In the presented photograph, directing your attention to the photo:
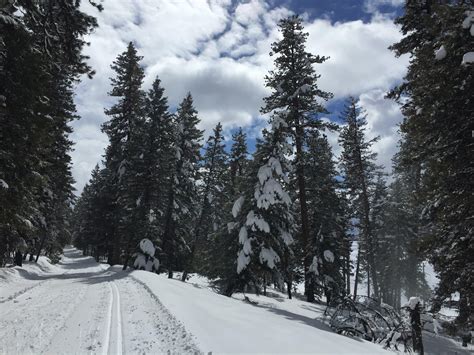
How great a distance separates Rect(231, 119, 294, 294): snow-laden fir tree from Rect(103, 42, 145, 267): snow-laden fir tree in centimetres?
1369

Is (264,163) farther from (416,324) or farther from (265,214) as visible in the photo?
(416,324)

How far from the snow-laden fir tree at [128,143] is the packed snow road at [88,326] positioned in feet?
52.9

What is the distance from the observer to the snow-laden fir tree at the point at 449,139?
31.0ft

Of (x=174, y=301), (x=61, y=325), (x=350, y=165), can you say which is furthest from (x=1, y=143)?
(x=350, y=165)

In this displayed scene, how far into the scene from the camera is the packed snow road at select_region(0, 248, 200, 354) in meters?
7.29

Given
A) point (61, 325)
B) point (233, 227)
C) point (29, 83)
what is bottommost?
point (61, 325)

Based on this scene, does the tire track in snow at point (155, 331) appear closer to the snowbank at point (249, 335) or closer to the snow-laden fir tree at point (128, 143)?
the snowbank at point (249, 335)

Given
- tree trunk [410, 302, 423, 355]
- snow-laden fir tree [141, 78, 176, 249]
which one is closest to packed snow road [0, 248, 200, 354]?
tree trunk [410, 302, 423, 355]

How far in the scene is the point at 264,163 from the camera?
61.9 feet

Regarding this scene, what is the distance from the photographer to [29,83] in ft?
38.7

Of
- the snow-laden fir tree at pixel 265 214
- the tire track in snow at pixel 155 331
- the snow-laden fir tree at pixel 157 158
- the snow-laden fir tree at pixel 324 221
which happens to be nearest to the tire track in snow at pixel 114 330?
the tire track in snow at pixel 155 331

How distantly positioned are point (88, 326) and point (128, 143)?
25.0m

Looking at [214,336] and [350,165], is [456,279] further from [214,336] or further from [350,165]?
[350,165]

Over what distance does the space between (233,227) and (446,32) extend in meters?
12.4
